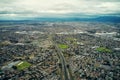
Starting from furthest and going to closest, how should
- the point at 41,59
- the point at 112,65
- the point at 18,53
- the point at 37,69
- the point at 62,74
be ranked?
the point at 18,53
the point at 41,59
the point at 112,65
the point at 37,69
the point at 62,74

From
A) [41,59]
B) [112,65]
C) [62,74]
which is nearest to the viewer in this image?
[62,74]

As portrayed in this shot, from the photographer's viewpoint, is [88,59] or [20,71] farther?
[88,59]

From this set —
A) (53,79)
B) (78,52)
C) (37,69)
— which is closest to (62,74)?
(53,79)

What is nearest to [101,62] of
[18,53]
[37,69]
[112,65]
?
[112,65]

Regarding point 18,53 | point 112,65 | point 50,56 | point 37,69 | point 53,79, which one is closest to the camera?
point 53,79

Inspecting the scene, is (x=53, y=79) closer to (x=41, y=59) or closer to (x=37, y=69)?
(x=37, y=69)

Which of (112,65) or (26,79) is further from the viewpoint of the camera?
(112,65)

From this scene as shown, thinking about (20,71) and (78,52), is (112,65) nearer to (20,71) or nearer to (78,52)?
(78,52)

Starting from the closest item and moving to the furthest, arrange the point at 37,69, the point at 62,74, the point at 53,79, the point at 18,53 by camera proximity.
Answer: the point at 53,79 < the point at 62,74 < the point at 37,69 < the point at 18,53

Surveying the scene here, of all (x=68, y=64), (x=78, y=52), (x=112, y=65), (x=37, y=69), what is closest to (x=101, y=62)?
(x=112, y=65)
